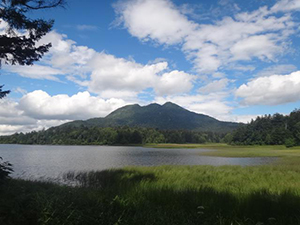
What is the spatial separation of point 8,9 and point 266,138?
6087 inches

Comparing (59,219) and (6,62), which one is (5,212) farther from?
(6,62)

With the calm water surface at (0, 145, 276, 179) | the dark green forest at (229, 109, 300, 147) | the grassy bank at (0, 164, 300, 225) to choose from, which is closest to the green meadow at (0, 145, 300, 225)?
the grassy bank at (0, 164, 300, 225)

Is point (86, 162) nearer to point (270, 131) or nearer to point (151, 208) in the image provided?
point (151, 208)

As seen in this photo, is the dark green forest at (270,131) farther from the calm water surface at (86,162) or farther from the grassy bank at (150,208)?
the grassy bank at (150,208)

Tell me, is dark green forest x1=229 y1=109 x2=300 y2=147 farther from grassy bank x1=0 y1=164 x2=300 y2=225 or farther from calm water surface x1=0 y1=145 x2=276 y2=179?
grassy bank x1=0 y1=164 x2=300 y2=225

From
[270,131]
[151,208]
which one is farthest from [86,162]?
[270,131]

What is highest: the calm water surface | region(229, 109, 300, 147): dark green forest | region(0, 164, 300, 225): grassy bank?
region(229, 109, 300, 147): dark green forest

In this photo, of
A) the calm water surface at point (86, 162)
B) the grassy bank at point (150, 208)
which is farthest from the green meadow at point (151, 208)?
the calm water surface at point (86, 162)

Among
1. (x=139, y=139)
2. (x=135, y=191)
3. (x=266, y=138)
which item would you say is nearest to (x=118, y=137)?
(x=139, y=139)

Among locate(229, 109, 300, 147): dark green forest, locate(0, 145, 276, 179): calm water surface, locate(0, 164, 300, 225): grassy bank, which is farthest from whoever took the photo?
locate(229, 109, 300, 147): dark green forest

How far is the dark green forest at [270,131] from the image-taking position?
133m

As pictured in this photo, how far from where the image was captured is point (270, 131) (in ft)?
499

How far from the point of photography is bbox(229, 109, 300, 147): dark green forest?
133 metres

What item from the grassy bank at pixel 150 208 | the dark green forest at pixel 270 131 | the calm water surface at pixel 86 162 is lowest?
the calm water surface at pixel 86 162
